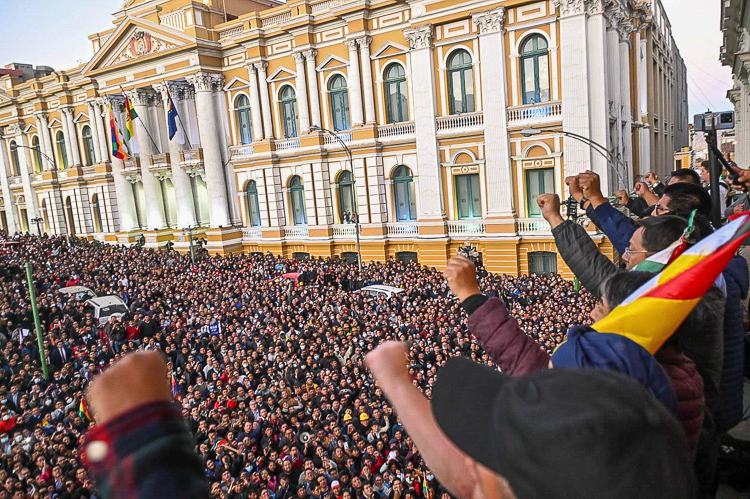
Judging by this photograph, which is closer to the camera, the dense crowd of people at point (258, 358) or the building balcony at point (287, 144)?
the dense crowd of people at point (258, 358)

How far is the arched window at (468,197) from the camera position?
76.0 feet

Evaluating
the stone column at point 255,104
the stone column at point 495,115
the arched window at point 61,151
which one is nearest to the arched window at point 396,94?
the stone column at point 495,115

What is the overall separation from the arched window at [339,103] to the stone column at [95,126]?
1822cm

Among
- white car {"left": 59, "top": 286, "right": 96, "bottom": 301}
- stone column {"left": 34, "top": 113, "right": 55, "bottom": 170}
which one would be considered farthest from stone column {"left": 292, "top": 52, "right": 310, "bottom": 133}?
stone column {"left": 34, "top": 113, "right": 55, "bottom": 170}

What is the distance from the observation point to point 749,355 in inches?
212

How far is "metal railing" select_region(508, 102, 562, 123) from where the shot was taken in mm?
20656

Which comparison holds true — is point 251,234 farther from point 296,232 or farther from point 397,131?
point 397,131

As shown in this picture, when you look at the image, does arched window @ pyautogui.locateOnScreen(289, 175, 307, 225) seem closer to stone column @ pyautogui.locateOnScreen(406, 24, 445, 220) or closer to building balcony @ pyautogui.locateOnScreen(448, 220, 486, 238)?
stone column @ pyautogui.locateOnScreen(406, 24, 445, 220)

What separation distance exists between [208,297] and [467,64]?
14695mm

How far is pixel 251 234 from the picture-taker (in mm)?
29062

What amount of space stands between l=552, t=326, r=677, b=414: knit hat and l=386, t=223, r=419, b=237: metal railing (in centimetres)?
2256

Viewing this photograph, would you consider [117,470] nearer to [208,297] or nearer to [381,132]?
[208,297]

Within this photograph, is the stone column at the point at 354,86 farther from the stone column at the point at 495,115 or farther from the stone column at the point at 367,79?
the stone column at the point at 495,115

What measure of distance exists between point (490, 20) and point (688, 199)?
1947 cm
